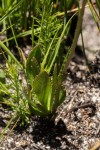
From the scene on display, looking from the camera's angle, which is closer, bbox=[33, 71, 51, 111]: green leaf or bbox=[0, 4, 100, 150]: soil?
bbox=[33, 71, 51, 111]: green leaf

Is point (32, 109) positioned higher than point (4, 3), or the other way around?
point (4, 3)

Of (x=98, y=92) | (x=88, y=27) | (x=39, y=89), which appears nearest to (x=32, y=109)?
(x=39, y=89)

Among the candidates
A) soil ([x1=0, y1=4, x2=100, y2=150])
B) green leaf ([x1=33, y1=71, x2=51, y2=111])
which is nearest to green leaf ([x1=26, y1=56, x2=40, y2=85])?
green leaf ([x1=33, y1=71, x2=51, y2=111])

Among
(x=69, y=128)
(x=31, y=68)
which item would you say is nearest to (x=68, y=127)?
(x=69, y=128)

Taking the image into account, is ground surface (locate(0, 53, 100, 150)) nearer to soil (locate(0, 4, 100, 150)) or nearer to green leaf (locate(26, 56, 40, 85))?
soil (locate(0, 4, 100, 150))

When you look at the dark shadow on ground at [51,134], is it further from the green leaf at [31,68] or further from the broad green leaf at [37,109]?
the green leaf at [31,68]

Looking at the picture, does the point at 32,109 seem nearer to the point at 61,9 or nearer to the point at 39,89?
the point at 39,89

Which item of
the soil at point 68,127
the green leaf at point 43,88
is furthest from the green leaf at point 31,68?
the soil at point 68,127
